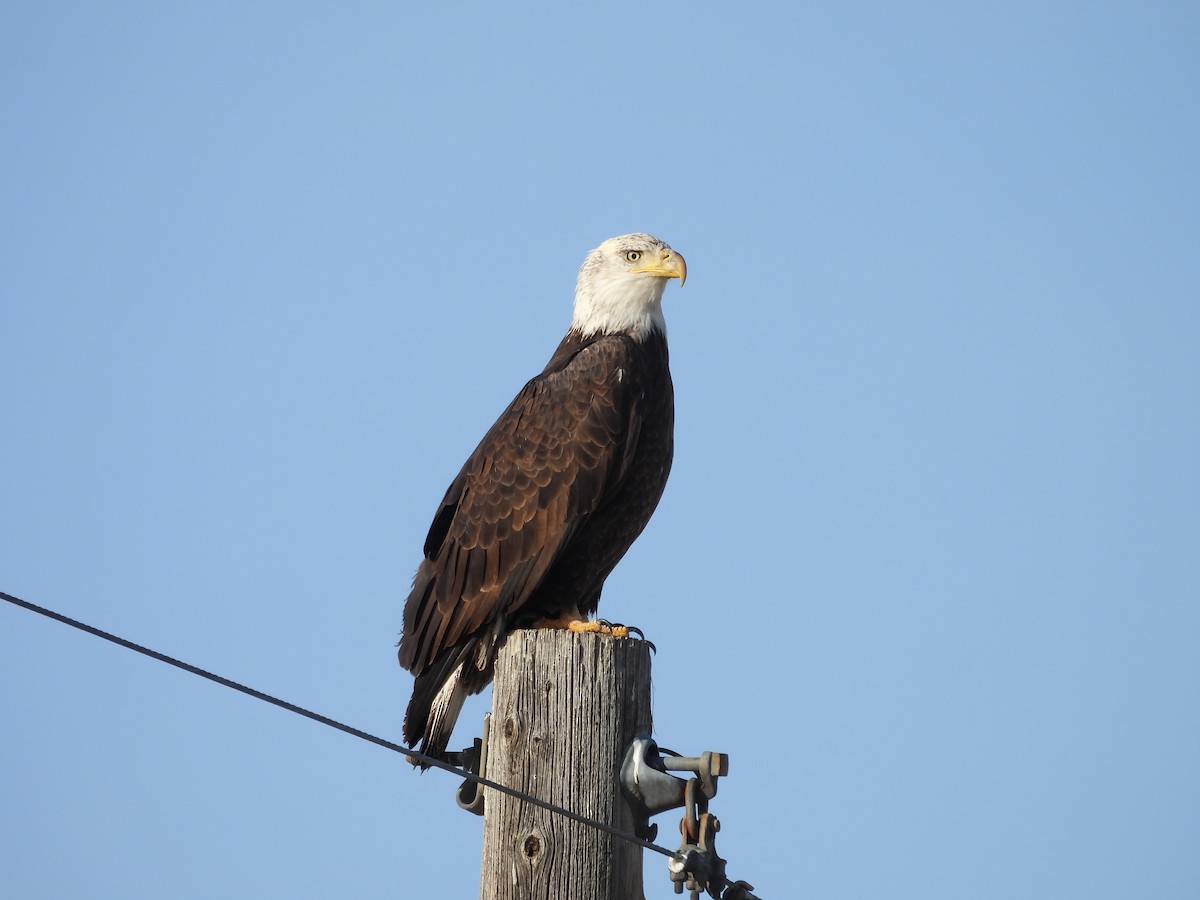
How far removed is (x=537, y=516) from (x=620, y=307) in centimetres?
119

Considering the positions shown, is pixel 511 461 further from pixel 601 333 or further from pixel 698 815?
pixel 698 815

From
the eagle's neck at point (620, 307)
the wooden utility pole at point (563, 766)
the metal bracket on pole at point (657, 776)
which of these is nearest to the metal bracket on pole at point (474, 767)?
the wooden utility pole at point (563, 766)

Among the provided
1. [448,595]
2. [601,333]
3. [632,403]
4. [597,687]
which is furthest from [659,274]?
[597,687]

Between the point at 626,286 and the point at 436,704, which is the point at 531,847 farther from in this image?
the point at 626,286

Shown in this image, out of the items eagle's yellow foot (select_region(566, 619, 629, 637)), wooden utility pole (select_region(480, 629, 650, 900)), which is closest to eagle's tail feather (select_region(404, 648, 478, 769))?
eagle's yellow foot (select_region(566, 619, 629, 637))

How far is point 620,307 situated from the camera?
240 inches

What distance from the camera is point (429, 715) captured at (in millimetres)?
4992

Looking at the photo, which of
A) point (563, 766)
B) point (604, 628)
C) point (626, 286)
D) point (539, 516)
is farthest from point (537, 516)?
point (563, 766)

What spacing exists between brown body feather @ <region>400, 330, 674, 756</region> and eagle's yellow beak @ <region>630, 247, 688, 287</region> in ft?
1.67

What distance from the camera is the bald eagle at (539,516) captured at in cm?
510

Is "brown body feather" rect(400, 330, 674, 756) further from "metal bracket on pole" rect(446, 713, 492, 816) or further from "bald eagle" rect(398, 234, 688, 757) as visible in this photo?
"metal bracket on pole" rect(446, 713, 492, 816)

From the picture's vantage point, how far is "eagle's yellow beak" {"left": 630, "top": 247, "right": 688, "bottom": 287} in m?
6.20

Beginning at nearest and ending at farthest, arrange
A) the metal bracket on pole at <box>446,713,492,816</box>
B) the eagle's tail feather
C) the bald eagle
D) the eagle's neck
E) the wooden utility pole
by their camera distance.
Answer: the wooden utility pole, the metal bracket on pole at <box>446,713,492,816</box>, the eagle's tail feather, the bald eagle, the eagle's neck

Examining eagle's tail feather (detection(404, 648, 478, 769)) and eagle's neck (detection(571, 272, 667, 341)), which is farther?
eagle's neck (detection(571, 272, 667, 341))
